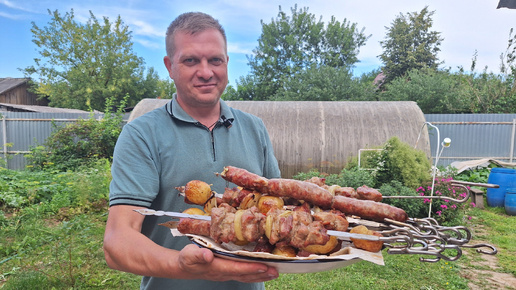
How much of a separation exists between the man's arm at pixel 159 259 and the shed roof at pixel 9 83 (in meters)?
34.8

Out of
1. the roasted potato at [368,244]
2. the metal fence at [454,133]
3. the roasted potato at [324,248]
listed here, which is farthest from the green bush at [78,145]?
the roasted potato at [368,244]

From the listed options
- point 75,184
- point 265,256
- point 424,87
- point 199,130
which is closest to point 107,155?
point 75,184

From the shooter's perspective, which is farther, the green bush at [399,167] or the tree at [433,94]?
the tree at [433,94]

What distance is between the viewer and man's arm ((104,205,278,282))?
1314 mm

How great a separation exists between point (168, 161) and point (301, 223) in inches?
33.0

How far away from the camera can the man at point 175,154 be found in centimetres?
159

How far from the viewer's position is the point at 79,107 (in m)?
31.6

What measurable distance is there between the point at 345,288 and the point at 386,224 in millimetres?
3669

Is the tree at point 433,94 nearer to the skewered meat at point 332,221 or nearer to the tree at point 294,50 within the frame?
the tree at point 294,50

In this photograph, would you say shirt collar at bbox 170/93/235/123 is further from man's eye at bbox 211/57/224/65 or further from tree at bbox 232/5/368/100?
tree at bbox 232/5/368/100

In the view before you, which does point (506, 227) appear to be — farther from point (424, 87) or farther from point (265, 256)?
point (424, 87)

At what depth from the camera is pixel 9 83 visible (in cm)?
3103

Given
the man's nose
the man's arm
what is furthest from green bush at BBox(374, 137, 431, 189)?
the man's arm

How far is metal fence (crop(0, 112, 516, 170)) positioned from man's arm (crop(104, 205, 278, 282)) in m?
13.9
